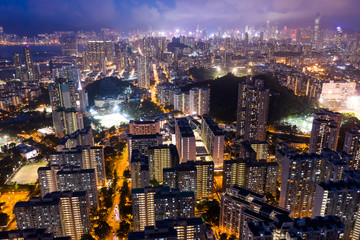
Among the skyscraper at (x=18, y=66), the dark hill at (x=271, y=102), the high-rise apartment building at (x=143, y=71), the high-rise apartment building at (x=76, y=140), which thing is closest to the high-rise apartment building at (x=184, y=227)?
the high-rise apartment building at (x=76, y=140)

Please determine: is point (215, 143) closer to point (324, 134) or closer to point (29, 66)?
point (324, 134)

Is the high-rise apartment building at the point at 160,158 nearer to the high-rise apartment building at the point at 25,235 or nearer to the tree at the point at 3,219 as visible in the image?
the high-rise apartment building at the point at 25,235

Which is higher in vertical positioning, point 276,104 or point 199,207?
point 276,104

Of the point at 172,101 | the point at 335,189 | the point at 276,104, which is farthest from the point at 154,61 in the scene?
the point at 335,189

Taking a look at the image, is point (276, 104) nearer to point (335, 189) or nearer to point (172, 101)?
point (172, 101)

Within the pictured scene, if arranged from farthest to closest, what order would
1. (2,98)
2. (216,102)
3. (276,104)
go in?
1. (2,98)
2. (216,102)
3. (276,104)

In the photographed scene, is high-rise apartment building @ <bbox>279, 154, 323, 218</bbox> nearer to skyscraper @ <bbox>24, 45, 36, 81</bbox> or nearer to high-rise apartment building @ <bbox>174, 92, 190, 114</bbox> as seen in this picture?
high-rise apartment building @ <bbox>174, 92, 190, 114</bbox>

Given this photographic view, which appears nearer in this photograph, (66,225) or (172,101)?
(66,225)
